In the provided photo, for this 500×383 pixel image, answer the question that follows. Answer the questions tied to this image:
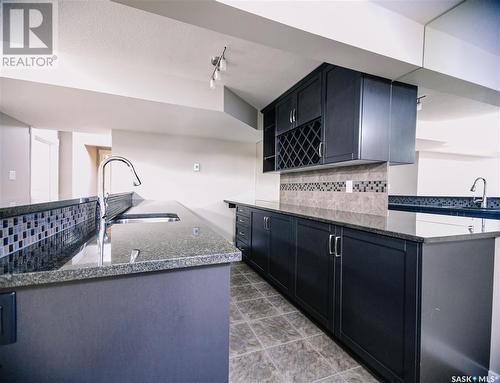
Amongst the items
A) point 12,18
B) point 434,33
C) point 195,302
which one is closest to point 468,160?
point 434,33

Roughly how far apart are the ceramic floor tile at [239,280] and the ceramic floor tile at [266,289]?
0.15 m

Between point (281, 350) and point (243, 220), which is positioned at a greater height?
point (243, 220)

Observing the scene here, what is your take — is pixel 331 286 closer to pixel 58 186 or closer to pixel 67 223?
pixel 67 223

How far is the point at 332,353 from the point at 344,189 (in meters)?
1.46

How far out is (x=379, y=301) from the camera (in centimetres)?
130

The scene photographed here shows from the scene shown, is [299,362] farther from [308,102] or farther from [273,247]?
[308,102]

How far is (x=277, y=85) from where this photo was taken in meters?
2.62

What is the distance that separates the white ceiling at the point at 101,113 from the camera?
2.20m

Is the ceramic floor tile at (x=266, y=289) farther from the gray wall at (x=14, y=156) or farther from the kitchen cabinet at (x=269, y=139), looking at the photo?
the gray wall at (x=14, y=156)

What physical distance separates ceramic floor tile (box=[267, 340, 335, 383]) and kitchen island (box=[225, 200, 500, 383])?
222mm

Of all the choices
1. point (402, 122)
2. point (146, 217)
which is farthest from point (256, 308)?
point (402, 122)

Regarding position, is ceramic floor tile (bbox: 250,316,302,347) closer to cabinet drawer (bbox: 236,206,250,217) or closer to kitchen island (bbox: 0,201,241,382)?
kitchen island (bbox: 0,201,241,382)

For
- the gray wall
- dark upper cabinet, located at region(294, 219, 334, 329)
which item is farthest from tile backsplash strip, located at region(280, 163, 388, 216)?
the gray wall

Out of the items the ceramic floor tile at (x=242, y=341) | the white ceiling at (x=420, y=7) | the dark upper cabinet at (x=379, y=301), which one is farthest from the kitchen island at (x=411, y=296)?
the white ceiling at (x=420, y=7)
